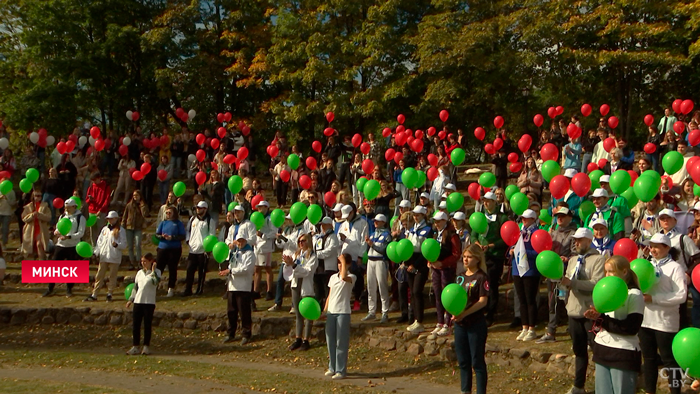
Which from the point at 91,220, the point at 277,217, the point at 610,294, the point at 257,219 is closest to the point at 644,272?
the point at 610,294

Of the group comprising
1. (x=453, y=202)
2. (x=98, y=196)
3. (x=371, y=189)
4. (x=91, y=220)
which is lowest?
(x=91, y=220)

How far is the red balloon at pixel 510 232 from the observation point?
33.5 feet

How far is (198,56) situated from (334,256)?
1595 cm

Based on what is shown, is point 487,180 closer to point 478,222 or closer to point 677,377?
point 478,222

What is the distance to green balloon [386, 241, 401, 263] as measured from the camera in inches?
426

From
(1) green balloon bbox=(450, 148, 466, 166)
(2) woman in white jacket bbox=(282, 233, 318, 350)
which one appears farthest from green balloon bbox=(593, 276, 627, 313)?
(1) green balloon bbox=(450, 148, 466, 166)

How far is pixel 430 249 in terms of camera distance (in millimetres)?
10328

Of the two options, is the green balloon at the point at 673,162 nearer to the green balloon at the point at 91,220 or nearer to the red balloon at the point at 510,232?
the red balloon at the point at 510,232

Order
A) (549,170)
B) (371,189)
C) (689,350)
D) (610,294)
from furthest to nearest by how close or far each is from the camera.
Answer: (371,189), (549,170), (610,294), (689,350)

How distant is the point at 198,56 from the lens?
25969 millimetres

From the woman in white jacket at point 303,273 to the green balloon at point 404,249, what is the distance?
1.33 meters

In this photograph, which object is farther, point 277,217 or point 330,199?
point 330,199

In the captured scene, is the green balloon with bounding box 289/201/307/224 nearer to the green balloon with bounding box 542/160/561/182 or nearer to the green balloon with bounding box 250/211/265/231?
the green balloon with bounding box 250/211/265/231

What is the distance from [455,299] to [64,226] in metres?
8.65
